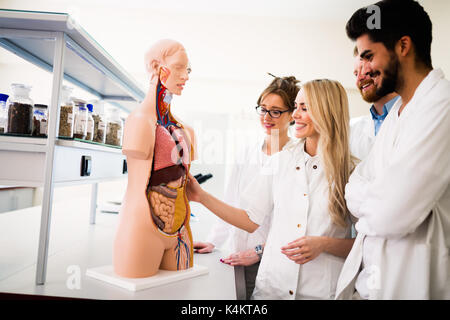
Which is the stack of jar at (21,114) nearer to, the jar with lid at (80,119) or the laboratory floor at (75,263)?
the jar with lid at (80,119)

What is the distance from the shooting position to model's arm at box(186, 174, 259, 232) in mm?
1431

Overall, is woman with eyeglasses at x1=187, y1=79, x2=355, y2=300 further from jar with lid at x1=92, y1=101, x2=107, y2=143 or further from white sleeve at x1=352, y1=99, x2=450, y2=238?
jar with lid at x1=92, y1=101, x2=107, y2=143

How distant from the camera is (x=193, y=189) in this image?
1421mm

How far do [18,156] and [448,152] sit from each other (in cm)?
144

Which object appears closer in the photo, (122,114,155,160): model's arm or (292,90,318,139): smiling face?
(122,114,155,160): model's arm

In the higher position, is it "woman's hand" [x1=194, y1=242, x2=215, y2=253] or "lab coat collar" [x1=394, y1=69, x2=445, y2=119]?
"lab coat collar" [x1=394, y1=69, x2=445, y2=119]

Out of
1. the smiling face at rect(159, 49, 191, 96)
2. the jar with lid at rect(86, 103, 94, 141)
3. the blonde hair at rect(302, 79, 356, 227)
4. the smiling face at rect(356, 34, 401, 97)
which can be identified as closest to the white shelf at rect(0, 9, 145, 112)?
the jar with lid at rect(86, 103, 94, 141)

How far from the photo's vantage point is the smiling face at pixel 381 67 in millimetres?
1134

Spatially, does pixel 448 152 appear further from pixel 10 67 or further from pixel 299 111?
pixel 10 67

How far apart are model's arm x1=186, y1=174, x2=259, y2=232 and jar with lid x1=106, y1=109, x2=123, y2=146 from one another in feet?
2.80

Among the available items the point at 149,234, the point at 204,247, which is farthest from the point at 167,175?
the point at 204,247

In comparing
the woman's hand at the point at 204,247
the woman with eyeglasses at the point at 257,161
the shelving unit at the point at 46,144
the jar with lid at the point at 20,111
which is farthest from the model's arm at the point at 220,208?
the jar with lid at the point at 20,111

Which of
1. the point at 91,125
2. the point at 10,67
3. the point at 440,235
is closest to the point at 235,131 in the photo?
the point at 91,125

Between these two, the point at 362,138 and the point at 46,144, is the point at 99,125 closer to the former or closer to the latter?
the point at 46,144
